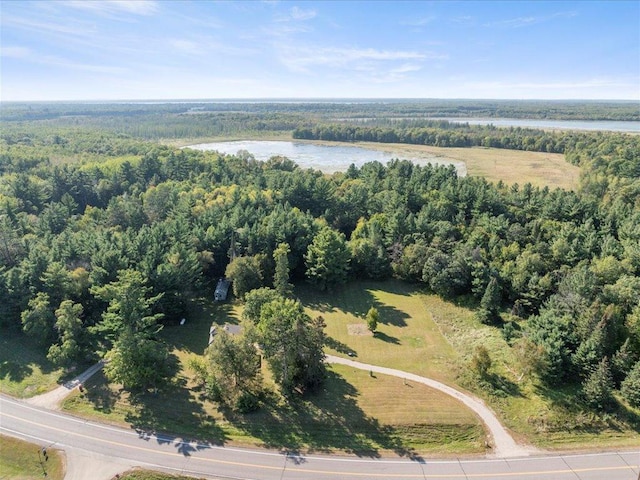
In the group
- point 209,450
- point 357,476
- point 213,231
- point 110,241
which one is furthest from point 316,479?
point 110,241

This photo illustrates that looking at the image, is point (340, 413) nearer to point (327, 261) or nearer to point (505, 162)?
point (327, 261)

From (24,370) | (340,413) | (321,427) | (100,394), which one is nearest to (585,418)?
(340,413)

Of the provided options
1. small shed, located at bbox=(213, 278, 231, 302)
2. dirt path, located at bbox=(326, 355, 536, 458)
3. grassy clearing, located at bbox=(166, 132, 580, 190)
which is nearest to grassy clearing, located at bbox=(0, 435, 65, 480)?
dirt path, located at bbox=(326, 355, 536, 458)

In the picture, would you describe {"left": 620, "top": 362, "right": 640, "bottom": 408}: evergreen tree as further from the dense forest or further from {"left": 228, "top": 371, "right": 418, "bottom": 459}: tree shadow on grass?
{"left": 228, "top": 371, "right": 418, "bottom": 459}: tree shadow on grass

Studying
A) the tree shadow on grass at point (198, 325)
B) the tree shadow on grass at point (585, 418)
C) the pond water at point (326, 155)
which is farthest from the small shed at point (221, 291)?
the pond water at point (326, 155)

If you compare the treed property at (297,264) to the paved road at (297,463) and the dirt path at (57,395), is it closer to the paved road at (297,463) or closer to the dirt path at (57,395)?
the dirt path at (57,395)

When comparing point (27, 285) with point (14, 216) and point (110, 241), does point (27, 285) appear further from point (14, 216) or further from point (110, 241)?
point (14, 216)
